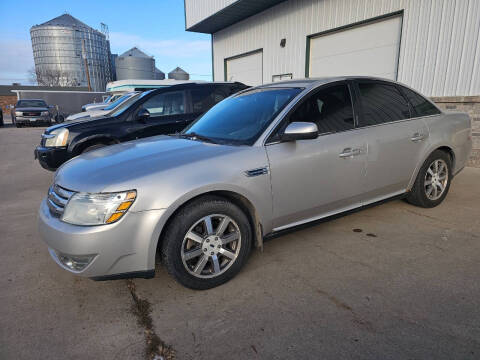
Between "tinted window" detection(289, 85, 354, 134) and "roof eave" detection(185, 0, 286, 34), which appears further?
"roof eave" detection(185, 0, 286, 34)

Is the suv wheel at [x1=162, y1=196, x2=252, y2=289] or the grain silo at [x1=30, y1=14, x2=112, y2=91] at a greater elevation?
the grain silo at [x1=30, y1=14, x2=112, y2=91]

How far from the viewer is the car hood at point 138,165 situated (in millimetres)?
2262

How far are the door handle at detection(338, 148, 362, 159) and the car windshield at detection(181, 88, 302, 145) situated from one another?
0.72 m

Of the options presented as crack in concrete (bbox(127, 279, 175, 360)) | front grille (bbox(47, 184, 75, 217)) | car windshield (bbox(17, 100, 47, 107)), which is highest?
car windshield (bbox(17, 100, 47, 107))

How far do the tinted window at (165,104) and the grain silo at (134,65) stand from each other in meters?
56.5

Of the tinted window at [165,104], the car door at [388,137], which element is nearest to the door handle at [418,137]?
the car door at [388,137]

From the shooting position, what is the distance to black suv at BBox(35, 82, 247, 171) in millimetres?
5438

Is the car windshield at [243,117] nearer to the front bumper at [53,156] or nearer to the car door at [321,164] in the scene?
the car door at [321,164]

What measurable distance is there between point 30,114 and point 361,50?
2006 cm

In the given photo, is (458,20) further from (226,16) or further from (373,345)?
(226,16)

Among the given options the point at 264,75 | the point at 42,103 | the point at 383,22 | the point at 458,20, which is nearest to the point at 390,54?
the point at 383,22

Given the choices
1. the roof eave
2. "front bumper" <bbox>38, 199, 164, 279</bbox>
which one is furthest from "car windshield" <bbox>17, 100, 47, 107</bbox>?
"front bumper" <bbox>38, 199, 164, 279</bbox>

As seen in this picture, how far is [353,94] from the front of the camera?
3338 mm

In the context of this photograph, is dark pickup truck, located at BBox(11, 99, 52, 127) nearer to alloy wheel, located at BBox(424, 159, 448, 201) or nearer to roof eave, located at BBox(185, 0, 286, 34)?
roof eave, located at BBox(185, 0, 286, 34)
